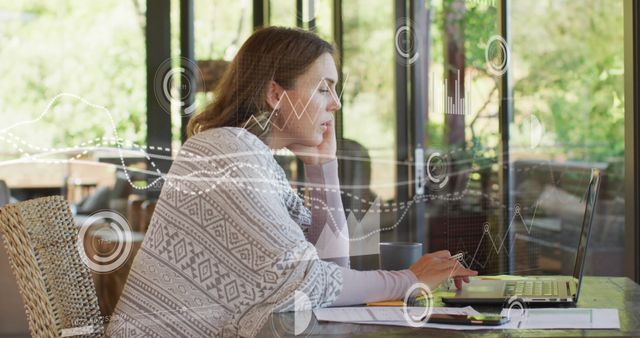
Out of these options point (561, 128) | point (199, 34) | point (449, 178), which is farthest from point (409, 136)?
point (199, 34)

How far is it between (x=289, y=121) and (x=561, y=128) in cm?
129

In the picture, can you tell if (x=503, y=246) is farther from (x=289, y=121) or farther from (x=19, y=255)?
(x=19, y=255)

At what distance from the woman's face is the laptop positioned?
1.70 feet

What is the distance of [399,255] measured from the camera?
6.47 feet

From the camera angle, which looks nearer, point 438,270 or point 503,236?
point 438,270

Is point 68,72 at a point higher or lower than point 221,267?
higher

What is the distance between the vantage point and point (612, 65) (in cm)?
297

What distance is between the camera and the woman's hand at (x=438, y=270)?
1684mm
